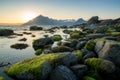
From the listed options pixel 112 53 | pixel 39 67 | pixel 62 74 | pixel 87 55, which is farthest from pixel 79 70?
pixel 87 55

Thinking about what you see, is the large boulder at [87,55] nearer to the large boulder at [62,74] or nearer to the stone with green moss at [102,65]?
the stone with green moss at [102,65]

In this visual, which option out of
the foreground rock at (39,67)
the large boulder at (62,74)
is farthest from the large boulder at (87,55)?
the large boulder at (62,74)

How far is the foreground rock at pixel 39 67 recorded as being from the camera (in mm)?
22906

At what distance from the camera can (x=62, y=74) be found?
22.1 metres

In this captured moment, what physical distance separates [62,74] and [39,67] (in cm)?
288

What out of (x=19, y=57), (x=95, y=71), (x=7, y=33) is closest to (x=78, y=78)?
(x=95, y=71)

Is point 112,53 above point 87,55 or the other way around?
above

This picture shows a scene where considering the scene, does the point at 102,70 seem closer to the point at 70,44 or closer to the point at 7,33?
the point at 70,44

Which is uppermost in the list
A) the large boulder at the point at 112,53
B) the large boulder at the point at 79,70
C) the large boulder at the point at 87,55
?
the large boulder at the point at 112,53

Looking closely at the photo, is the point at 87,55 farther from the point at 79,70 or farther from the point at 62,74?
the point at 62,74

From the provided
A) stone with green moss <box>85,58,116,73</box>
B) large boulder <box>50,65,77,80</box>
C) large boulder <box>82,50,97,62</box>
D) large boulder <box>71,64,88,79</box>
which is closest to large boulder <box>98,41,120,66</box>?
stone with green moss <box>85,58,116,73</box>

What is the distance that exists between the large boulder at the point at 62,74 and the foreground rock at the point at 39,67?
84cm

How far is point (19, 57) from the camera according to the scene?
3694 centimetres

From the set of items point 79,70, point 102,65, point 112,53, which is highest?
point 112,53
